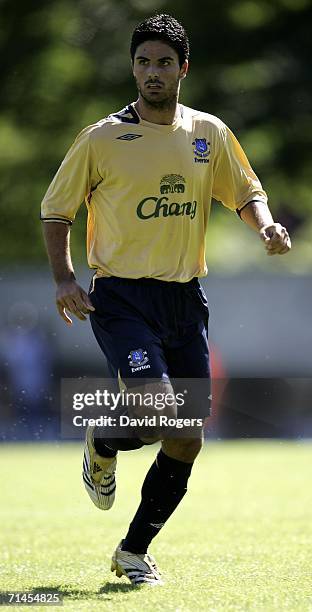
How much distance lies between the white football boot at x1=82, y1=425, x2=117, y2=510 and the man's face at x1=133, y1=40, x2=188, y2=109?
162 cm

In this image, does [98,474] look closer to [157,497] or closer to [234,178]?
[157,497]

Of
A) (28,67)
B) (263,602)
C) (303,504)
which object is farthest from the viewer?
(28,67)

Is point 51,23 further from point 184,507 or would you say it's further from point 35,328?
point 184,507

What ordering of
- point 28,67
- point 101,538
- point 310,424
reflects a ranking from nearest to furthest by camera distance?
point 101,538 → point 310,424 → point 28,67

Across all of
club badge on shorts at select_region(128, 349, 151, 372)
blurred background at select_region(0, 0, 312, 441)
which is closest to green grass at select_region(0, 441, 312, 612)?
club badge on shorts at select_region(128, 349, 151, 372)

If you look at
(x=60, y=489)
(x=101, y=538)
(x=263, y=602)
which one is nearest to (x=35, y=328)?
(x=60, y=489)

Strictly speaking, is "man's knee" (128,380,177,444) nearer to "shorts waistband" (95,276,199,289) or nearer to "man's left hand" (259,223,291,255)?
"shorts waistband" (95,276,199,289)

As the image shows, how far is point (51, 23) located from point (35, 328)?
886 centimetres

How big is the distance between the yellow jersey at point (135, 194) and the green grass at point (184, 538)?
1.45 meters

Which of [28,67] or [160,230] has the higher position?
[28,67]

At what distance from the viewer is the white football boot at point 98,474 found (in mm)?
6129

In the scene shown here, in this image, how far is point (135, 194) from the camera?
590 centimetres

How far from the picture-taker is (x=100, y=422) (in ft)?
20.0

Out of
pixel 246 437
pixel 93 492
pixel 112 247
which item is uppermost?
pixel 112 247
